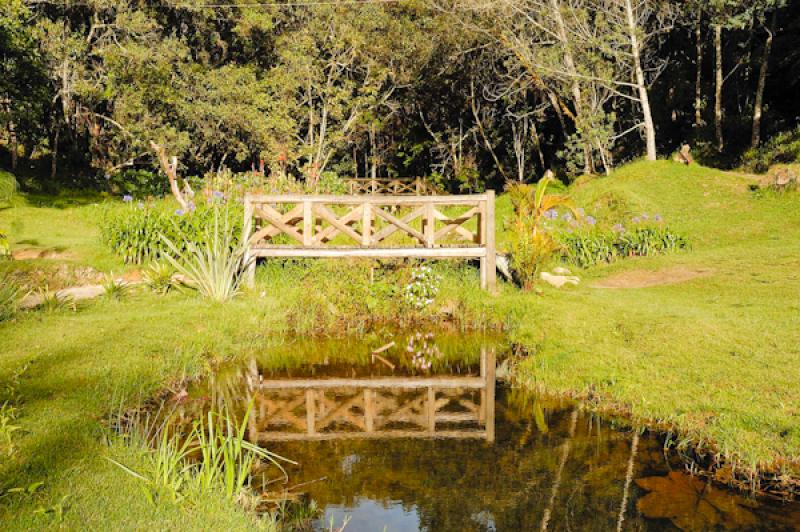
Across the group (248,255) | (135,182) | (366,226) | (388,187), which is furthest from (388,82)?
(248,255)

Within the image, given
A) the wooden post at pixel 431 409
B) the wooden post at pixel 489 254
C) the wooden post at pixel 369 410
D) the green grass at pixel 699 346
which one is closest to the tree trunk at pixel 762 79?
the green grass at pixel 699 346

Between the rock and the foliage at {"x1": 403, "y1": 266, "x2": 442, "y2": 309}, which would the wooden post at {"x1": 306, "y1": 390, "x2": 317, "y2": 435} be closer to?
the foliage at {"x1": 403, "y1": 266, "x2": 442, "y2": 309}

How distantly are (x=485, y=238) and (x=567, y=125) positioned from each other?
890 inches

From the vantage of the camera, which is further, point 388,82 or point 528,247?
point 388,82

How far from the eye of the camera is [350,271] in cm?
1098

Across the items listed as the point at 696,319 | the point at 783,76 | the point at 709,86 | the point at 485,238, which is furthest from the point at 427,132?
the point at 696,319

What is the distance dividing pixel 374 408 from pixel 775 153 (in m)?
20.0

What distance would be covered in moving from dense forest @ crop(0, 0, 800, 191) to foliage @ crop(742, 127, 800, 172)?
16 cm

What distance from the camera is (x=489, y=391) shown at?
301 inches

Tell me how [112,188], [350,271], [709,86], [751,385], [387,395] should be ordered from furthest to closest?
1. [709,86]
2. [112,188]
3. [350,271]
4. [387,395]
5. [751,385]

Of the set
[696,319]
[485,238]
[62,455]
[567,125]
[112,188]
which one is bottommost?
[62,455]

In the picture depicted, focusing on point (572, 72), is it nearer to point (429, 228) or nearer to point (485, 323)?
point (429, 228)

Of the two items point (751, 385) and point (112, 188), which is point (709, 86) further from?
point (751, 385)

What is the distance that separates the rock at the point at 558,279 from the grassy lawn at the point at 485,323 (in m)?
0.19
